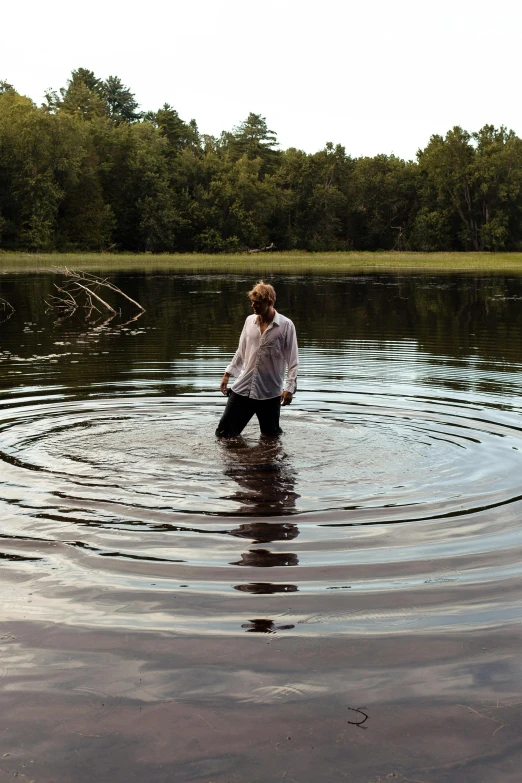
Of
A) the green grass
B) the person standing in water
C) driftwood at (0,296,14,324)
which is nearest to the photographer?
the person standing in water

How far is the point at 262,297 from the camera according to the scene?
923 centimetres

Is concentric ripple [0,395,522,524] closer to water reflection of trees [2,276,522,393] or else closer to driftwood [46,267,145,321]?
water reflection of trees [2,276,522,393]

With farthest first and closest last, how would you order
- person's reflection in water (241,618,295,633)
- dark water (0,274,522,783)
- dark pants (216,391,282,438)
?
dark pants (216,391,282,438)
person's reflection in water (241,618,295,633)
dark water (0,274,522,783)

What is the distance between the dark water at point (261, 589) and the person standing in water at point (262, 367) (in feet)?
1.33

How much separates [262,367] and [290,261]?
80.9 m

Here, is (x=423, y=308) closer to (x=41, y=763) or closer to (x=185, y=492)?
(x=185, y=492)

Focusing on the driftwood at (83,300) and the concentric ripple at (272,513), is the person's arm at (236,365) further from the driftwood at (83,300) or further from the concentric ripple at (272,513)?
the driftwood at (83,300)

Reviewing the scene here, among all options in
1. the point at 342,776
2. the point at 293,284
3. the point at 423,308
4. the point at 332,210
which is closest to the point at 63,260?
the point at 293,284

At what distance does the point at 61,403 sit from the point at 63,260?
65739mm

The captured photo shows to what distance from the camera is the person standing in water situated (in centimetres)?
964

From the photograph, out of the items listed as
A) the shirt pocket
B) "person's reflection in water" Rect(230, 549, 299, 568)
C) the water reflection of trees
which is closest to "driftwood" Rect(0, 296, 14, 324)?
the water reflection of trees

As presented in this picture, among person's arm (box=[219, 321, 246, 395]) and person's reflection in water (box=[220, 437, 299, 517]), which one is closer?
person's reflection in water (box=[220, 437, 299, 517])

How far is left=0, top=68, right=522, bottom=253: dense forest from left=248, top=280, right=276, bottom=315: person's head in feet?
265

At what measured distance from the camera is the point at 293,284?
161ft
